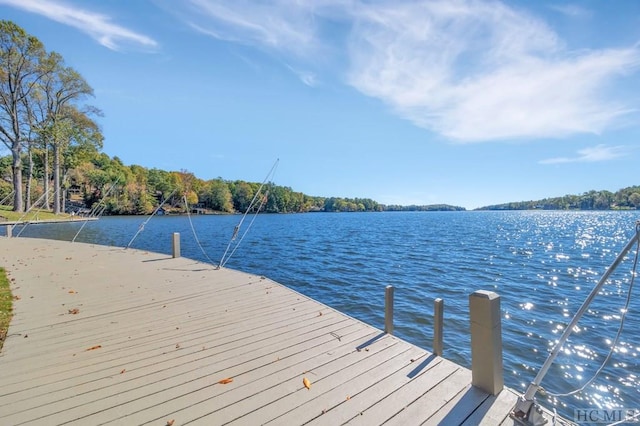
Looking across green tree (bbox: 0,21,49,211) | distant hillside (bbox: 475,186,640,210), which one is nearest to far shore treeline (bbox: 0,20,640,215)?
green tree (bbox: 0,21,49,211)

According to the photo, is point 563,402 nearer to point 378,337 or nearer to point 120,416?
point 378,337

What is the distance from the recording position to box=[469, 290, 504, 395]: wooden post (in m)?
2.69

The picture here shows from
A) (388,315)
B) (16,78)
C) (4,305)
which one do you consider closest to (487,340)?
(388,315)

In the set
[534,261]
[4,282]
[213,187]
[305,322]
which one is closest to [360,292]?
[305,322]

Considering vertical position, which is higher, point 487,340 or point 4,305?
point 487,340

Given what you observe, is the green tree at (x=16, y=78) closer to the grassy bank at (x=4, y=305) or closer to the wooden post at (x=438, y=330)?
the grassy bank at (x=4, y=305)

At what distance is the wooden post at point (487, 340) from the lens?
269 cm

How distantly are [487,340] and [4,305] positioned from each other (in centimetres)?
697

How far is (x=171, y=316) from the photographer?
4.71m

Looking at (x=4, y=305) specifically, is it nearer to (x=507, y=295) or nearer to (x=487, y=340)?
(x=487, y=340)

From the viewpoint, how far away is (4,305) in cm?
490

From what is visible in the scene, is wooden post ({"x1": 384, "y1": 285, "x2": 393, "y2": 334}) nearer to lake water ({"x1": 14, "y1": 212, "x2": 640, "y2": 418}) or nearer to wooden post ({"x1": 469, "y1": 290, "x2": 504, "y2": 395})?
wooden post ({"x1": 469, "y1": 290, "x2": 504, "y2": 395})

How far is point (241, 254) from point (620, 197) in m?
127

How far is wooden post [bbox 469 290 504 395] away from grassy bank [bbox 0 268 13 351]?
5.39m
